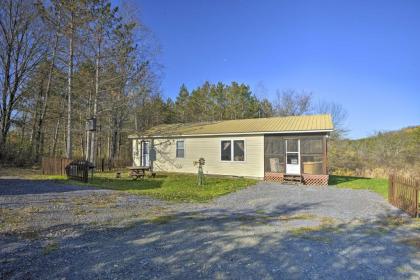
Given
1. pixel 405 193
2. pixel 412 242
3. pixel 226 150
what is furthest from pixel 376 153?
pixel 412 242

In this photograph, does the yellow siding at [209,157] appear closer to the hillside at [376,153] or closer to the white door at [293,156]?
the white door at [293,156]

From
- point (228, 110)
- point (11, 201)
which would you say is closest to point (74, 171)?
point (11, 201)

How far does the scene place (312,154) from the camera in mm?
13070

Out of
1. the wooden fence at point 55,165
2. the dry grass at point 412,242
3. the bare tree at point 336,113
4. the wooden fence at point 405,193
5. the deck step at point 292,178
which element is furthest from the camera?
the bare tree at point 336,113

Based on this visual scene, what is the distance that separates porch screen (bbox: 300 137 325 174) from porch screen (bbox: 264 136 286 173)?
101 centimetres

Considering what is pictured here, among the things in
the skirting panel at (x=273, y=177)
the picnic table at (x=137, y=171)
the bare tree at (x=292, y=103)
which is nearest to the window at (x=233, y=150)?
the skirting panel at (x=273, y=177)

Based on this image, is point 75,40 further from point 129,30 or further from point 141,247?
point 141,247

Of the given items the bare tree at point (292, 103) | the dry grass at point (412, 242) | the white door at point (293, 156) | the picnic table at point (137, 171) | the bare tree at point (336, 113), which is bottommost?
the dry grass at point (412, 242)

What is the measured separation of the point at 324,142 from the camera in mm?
12734

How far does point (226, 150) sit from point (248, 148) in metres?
1.46

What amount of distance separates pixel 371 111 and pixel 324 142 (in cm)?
1793

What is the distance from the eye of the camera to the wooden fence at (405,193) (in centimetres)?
665

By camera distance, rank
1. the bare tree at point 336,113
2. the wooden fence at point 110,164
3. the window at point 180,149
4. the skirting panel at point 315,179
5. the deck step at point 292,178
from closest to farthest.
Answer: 1. the skirting panel at point 315,179
2. the deck step at point 292,178
3. the window at point 180,149
4. the wooden fence at point 110,164
5. the bare tree at point 336,113

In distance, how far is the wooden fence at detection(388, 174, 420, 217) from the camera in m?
6.65
